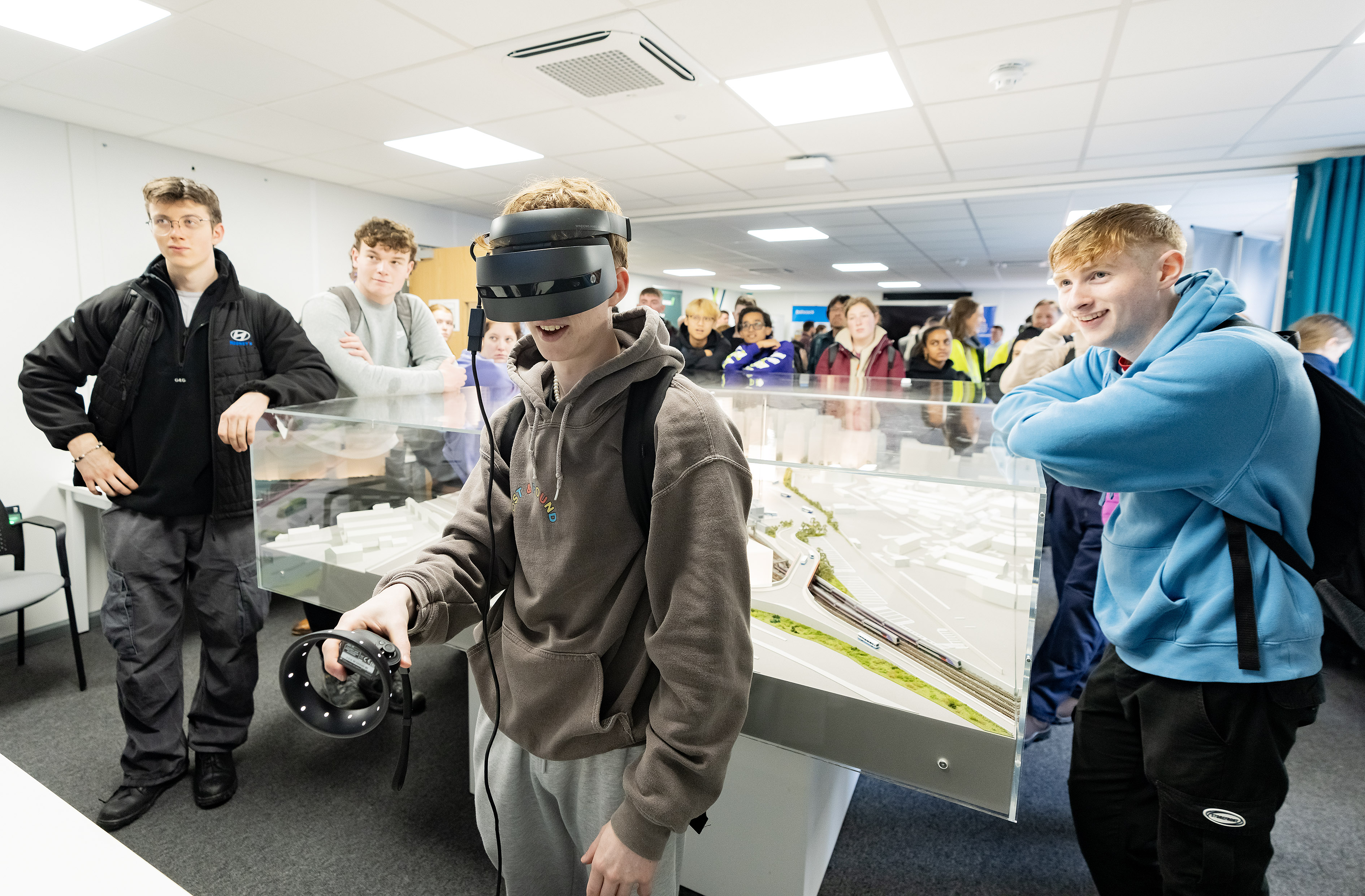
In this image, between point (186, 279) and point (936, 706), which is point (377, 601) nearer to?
point (936, 706)

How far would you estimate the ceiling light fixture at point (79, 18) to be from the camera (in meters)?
2.87

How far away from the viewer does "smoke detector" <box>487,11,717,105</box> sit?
300cm

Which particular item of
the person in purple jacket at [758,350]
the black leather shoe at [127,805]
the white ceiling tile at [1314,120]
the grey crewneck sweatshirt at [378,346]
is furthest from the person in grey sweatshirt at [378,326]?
the white ceiling tile at [1314,120]

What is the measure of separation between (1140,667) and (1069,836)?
128 cm

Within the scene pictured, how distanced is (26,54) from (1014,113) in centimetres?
509

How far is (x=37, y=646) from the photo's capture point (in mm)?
3453

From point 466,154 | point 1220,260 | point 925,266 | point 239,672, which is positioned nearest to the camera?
point 239,672

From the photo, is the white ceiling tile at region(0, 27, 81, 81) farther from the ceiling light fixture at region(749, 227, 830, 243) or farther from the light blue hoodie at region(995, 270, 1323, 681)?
the ceiling light fixture at region(749, 227, 830, 243)

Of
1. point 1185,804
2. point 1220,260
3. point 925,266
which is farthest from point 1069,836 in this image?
point 925,266

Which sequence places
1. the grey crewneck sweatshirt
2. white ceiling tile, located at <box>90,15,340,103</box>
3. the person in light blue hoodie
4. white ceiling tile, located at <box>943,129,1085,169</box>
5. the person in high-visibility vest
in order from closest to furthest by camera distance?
the person in light blue hoodie, the grey crewneck sweatshirt, white ceiling tile, located at <box>90,15,340,103</box>, white ceiling tile, located at <box>943,129,1085,169</box>, the person in high-visibility vest

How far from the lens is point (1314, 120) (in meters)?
3.87

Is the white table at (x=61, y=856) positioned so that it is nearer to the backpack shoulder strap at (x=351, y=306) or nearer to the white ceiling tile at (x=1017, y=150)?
the backpack shoulder strap at (x=351, y=306)

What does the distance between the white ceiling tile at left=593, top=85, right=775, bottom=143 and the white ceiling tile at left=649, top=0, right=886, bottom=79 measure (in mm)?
375

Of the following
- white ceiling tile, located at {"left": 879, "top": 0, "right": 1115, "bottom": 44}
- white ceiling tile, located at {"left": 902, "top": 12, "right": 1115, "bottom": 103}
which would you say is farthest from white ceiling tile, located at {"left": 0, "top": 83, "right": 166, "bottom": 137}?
white ceiling tile, located at {"left": 902, "top": 12, "right": 1115, "bottom": 103}
